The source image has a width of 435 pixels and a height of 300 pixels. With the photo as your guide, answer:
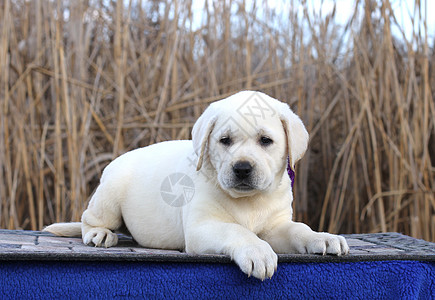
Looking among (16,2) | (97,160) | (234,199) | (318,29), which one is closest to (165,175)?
(234,199)

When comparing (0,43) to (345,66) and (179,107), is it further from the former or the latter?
(345,66)

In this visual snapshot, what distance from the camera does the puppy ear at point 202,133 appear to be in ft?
5.68

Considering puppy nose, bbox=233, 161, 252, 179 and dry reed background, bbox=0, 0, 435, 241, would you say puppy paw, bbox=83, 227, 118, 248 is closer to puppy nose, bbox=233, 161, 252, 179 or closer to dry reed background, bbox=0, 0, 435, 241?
puppy nose, bbox=233, 161, 252, 179

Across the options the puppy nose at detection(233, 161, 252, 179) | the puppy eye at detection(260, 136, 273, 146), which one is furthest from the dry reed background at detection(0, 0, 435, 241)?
the puppy nose at detection(233, 161, 252, 179)

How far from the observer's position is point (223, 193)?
5.83 ft

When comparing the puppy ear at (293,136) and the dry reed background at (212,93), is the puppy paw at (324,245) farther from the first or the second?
the dry reed background at (212,93)

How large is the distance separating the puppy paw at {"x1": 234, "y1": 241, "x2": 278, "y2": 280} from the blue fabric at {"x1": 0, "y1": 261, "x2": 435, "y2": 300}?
0.28 feet

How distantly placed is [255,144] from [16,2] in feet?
7.04

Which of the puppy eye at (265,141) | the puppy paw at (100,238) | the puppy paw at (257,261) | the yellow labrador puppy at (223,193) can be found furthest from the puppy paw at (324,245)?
the puppy paw at (100,238)

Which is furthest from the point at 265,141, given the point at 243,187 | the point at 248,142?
the point at 243,187

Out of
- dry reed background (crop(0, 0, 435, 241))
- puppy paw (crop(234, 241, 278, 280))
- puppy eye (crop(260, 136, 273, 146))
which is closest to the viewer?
puppy paw (crop(234, 241, 278, 280))

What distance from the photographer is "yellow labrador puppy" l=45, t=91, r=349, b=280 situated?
160 centimetres

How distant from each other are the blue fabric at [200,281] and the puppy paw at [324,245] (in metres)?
0.04

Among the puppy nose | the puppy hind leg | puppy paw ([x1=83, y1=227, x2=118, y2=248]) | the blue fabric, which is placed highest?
the puppy nose
